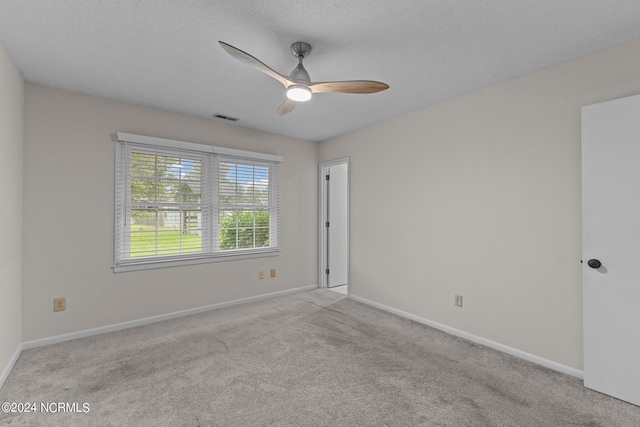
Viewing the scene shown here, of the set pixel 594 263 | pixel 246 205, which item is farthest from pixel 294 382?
pixel 246 205

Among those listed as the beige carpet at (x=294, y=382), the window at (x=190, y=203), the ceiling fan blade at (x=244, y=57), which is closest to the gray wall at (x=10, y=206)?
the beige carpet at (x=294, y=382)

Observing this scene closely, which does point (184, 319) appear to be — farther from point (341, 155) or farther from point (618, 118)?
point (618, 118)

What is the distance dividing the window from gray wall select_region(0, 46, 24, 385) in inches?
29.7

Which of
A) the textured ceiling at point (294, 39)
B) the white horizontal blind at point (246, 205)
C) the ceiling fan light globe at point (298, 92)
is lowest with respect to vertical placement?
the white horizontal blind at point (246, 205)

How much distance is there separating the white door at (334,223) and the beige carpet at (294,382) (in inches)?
74.4

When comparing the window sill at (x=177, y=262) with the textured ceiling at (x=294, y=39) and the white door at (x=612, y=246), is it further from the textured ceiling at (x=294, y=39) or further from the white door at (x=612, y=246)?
the white door at (x=612, y=246)

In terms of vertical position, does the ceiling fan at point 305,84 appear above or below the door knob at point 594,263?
above

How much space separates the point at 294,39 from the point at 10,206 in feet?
8.52

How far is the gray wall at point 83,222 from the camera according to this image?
2.80 metres

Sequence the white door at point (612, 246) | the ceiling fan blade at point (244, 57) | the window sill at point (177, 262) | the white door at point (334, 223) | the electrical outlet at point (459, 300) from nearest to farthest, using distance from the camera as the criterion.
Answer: the ceiling fan blade at point (244, 57)
the white door at point (612, 246)
the electrical outlet at point (459, 300)
the window sill at point (177, 262)
the white door at point (334, 223)

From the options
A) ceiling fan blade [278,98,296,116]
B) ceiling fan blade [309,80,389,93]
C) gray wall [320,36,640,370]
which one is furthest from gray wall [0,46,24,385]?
gray wall [320,36,640,370]

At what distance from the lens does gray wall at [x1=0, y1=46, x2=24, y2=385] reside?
2.21 meters

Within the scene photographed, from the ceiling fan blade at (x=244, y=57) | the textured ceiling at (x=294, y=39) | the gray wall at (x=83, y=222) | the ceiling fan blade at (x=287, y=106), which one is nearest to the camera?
the ceiling fan blade at (x=244, y=57)

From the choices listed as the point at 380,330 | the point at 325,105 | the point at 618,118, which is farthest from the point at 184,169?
Result: the point at 618,118
